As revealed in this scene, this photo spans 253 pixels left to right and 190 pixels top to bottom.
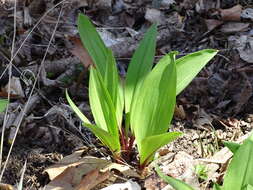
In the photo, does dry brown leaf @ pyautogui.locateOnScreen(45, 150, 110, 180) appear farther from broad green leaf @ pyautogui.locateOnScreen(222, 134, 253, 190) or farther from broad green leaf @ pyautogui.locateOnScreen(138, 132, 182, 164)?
broad green leaf @ pyautogui.locateOnScreen(222, 134, 253, 190)

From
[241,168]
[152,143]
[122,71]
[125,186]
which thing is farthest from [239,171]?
[122,71]

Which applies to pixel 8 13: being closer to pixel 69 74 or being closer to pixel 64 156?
pixel 69 74

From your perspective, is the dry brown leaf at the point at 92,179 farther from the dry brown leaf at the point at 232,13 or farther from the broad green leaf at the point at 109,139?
the dry brown leaf at the point at 232,13

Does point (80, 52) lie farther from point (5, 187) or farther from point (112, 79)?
point (5, 187)

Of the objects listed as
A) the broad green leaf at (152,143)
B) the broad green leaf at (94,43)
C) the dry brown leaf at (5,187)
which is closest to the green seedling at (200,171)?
the broad green leaf at (152,143)

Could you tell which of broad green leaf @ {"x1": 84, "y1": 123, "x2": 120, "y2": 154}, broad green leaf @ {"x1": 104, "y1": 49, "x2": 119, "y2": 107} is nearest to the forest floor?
broad green leaf @ {"x1": 84, "y1": 123, "x2": 120, "y2": 154}

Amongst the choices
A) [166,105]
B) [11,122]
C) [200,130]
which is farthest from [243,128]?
[11,122]
